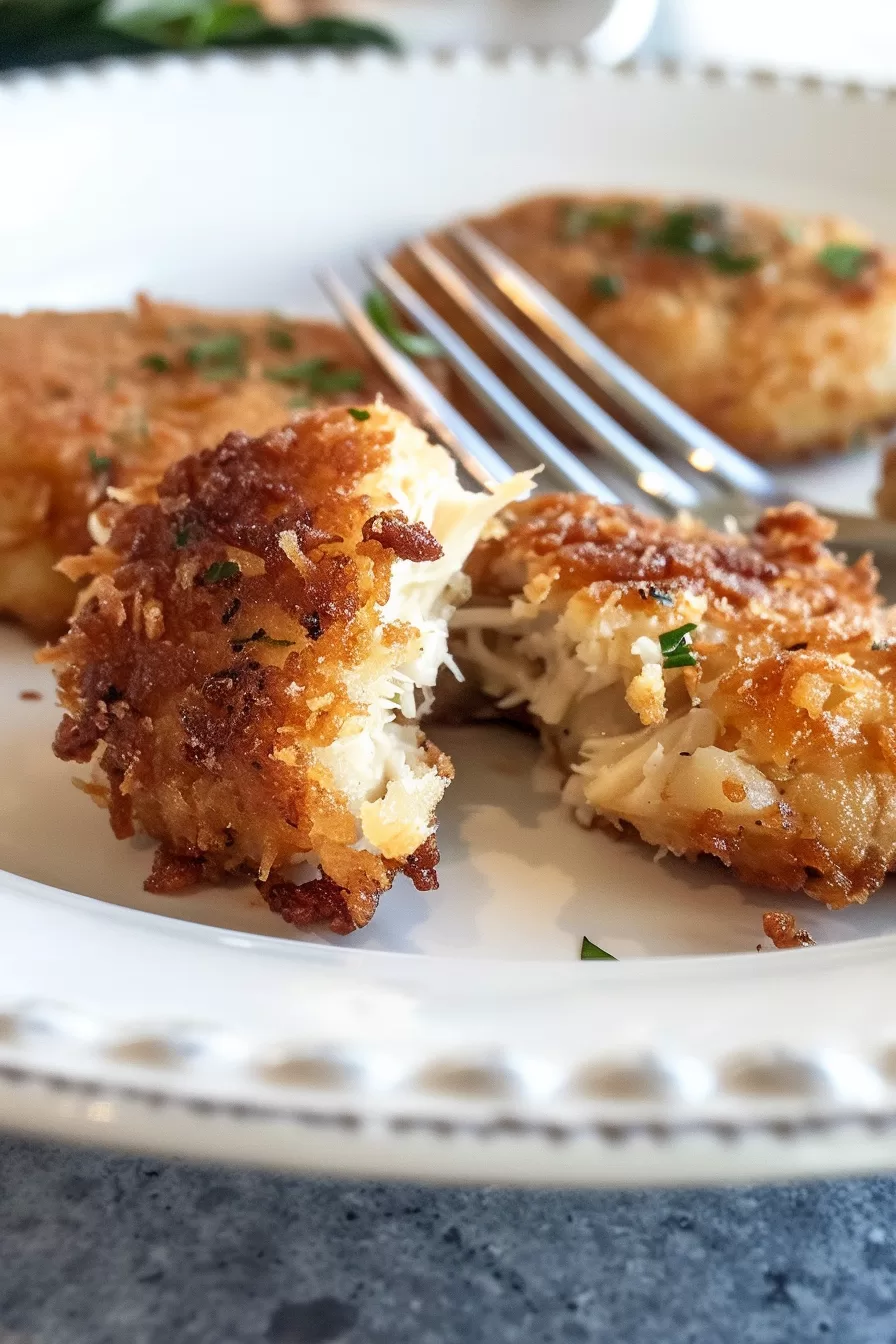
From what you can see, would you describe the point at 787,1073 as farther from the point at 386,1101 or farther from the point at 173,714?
the point at 173,714

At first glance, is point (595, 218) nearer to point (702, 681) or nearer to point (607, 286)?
point (607, 286)

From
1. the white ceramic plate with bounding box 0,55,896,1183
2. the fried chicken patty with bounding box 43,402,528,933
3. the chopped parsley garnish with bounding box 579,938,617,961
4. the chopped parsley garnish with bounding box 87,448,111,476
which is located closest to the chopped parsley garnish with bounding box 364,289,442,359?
the white ceramic plate with bounding box 0,55,896,1183

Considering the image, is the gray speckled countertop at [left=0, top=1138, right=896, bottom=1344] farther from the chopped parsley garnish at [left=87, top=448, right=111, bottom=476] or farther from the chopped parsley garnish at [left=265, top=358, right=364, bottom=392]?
the chopped parsley garnish at [left=265, top=358, right=364, bottom=392]

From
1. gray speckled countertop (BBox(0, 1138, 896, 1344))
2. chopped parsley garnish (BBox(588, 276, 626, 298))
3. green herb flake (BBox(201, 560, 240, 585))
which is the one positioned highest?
chopped parsley garnish (BBox(588, 276, 626, 298))

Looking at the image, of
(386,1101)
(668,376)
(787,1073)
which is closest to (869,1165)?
(787,1073)

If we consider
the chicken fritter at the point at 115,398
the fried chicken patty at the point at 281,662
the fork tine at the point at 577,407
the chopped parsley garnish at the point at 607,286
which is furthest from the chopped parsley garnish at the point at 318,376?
the fried chicken patty at the point at 281,662

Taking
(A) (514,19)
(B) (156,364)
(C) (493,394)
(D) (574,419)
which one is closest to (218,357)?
(B) (156,364)
